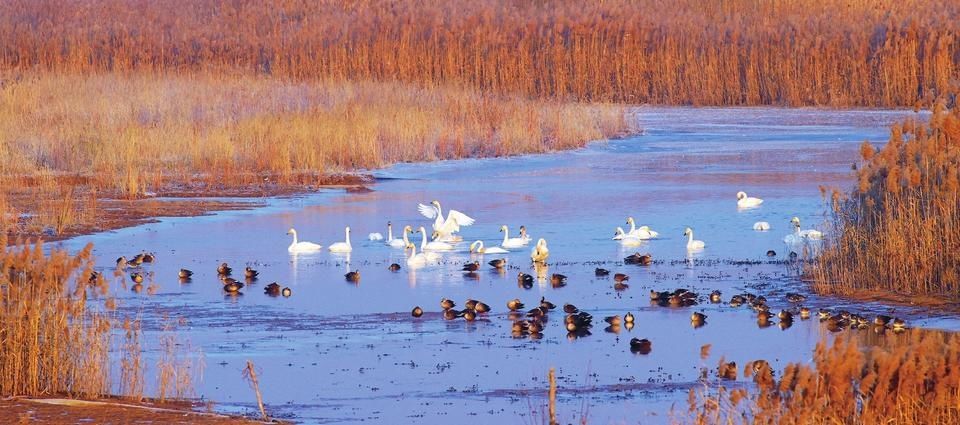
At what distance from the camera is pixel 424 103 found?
31.1 meters

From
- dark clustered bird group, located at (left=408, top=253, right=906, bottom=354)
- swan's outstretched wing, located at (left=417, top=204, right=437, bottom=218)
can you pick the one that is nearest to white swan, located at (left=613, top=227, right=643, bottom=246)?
swan's outstretched wing, located at (left=417, top=204, right=437, bottom=218)

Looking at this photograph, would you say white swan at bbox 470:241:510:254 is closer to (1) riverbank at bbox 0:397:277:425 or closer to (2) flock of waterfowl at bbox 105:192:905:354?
(2) flock of waterfowl at bbox 105:192:905:354

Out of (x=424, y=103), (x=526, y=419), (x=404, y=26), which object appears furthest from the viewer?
(x=404, y=26)

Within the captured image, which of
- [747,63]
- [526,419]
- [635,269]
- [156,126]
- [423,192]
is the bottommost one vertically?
[526,419]

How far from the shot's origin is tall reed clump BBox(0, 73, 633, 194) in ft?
78.1

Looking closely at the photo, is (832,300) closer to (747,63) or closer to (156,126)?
(156,126)

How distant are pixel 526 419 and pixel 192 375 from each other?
230cm

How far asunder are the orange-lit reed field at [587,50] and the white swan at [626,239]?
20.1 m

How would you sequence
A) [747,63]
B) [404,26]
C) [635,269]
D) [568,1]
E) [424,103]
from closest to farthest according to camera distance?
[635,269]
[424,103]
[747,63]
[404,26]
[568,1]

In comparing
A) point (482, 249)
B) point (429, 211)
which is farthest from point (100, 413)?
point (429, 211)

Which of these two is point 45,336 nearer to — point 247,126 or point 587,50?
point 247,126

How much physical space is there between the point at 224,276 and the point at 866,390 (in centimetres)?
861

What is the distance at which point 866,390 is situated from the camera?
6.59 metres

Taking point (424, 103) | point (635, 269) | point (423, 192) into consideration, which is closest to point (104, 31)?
point (424, 103)
